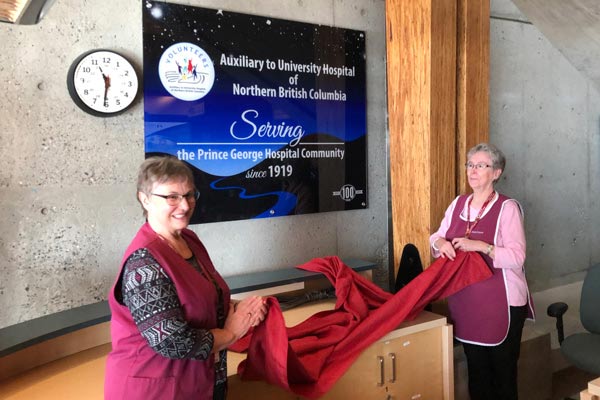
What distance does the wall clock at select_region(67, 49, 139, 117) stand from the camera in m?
2.38

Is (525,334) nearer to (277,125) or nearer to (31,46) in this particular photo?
(277,125)

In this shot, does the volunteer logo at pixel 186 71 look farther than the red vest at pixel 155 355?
Yes

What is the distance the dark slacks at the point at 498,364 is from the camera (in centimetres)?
244

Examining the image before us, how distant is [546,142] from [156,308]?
12.3 feet

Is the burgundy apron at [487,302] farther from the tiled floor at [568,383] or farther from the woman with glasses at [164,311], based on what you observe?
the tiled floor at [568,383]

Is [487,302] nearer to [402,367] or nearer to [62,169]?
[402,367]

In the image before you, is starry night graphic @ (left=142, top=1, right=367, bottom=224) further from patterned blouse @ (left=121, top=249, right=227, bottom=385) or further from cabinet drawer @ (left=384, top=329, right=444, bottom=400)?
patterned blouse @ (left=121, top=249, right=227, bottom=385)

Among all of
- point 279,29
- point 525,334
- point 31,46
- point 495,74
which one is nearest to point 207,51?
point 279,29

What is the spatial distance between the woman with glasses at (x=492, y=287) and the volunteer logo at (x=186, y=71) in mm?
1405

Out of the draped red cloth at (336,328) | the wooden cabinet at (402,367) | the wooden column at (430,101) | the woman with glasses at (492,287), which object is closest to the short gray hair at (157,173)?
the draped red cloth at (336,328)

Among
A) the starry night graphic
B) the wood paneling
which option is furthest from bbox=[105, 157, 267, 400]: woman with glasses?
the wood paneling

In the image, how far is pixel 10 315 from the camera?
7.50 ft

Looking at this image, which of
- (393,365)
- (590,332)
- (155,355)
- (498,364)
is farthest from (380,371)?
(590,332)

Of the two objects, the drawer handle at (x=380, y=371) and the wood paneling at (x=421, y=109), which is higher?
the wood paneling at (x=421, y=109)
